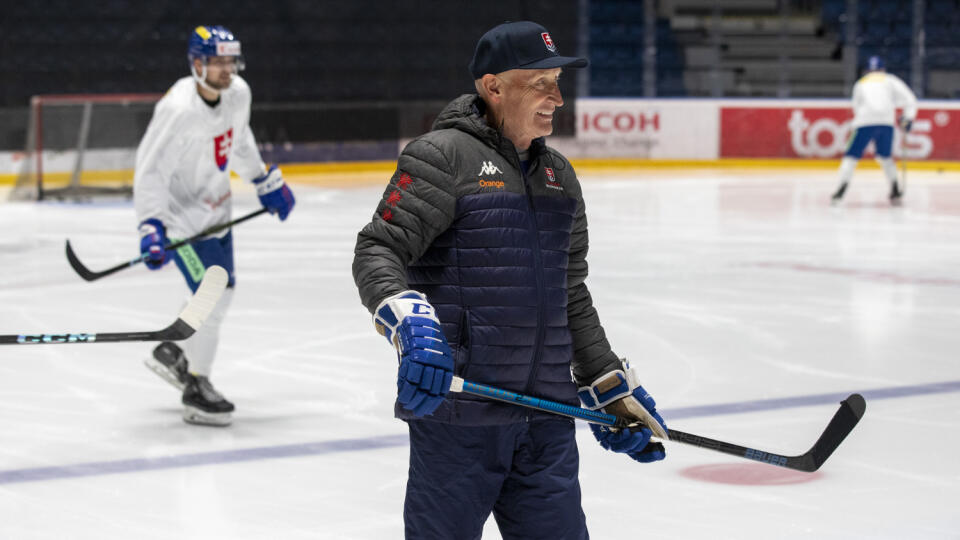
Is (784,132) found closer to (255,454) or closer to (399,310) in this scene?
(255,454)

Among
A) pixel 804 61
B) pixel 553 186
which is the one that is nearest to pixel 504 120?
pixel 553 186

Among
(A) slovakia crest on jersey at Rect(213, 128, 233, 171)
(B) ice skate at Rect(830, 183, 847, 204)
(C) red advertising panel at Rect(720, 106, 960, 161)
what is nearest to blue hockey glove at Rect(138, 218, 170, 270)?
(A) slovakia crest on jersey at Rect(213, 128, 233, 171)

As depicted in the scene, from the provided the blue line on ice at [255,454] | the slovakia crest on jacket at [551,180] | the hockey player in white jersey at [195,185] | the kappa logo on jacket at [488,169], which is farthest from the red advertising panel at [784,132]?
the kappa logo on jacket at [488,169]

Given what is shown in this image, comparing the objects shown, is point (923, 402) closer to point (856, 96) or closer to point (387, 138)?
point (856, 96)

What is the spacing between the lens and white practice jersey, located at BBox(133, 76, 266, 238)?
4.94 m

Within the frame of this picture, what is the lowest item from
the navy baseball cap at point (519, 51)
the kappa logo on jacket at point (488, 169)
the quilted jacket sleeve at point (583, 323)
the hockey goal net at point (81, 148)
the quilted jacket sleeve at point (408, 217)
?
the hockey goal net at point (81, 148)

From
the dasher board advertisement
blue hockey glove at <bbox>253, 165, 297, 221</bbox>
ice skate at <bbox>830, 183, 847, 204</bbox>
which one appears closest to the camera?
blue hockey glove at <bbox>253, 165, 297, 221</bbox>

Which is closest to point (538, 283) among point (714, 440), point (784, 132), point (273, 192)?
point (714, 440)

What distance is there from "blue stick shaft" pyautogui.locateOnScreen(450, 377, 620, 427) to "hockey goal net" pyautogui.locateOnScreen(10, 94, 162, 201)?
1183 centimetres

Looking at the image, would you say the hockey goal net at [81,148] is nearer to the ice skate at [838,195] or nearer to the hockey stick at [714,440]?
the ice skate at [838,195]

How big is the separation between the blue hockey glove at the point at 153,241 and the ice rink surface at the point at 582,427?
0.57m

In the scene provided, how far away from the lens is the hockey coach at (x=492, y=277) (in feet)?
7.93

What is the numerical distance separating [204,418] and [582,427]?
4.17ft

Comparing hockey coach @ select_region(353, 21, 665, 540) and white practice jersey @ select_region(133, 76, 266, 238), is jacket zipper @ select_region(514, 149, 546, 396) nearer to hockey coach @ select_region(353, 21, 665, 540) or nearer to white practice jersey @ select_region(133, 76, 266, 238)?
hockey coach @ select_region(353, 21, 665, 540)
